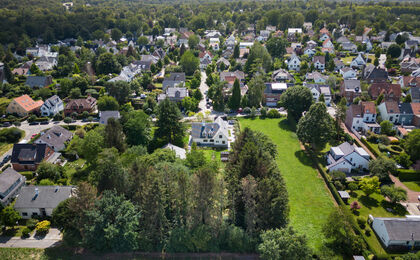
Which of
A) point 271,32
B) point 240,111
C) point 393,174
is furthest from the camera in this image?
point 271,32

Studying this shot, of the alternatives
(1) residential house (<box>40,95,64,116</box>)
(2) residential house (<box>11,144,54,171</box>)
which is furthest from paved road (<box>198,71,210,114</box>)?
(2) residential house (<box>11,144,54,171</box>)

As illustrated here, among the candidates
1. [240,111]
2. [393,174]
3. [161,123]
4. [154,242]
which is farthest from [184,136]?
[393,174]

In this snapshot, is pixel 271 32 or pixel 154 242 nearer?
pixel 154 242

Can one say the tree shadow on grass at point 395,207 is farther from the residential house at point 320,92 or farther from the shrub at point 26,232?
the shrub at point 26,232

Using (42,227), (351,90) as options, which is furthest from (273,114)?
(42,227)

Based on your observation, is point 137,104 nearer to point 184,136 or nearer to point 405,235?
point 184,136

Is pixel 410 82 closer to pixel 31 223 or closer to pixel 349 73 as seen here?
pixel 349 73

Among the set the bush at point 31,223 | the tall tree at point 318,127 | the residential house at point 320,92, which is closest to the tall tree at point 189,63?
the residential house at point 320,92
